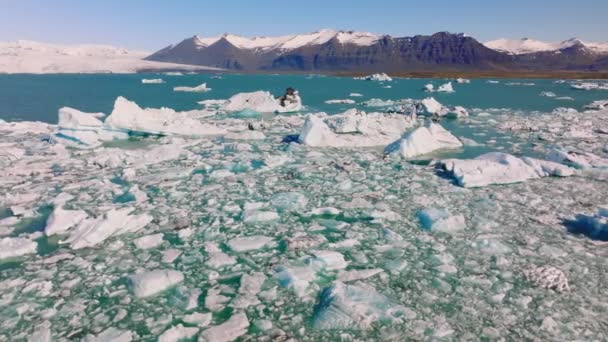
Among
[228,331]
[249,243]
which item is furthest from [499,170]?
[228,331]

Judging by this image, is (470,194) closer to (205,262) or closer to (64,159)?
(205,262)

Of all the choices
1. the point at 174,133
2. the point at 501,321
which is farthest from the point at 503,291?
the point at 174,133

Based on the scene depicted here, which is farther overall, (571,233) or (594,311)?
(571,233)

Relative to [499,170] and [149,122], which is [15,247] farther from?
[149,122]

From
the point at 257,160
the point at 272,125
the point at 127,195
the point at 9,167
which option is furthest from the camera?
the point at 272,125

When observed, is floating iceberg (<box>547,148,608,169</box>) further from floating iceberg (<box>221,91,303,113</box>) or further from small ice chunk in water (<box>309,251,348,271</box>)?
floating iceberg (<box>221,91,303,113</box>)

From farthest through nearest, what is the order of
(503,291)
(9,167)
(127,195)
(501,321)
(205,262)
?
1. (9,167)
2. (127,195)
3. (205,262)
4. (503,291)
5. (501,321)

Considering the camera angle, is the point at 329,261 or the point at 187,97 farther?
the point at 187,97
